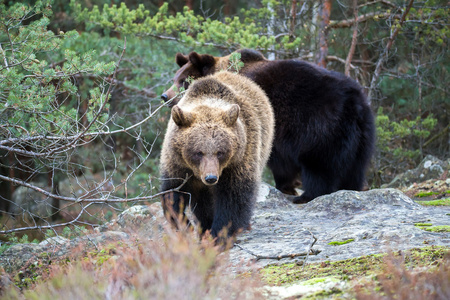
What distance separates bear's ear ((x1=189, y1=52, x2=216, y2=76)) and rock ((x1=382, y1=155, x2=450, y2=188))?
4.33 metres

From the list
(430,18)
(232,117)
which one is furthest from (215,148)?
(430,18)

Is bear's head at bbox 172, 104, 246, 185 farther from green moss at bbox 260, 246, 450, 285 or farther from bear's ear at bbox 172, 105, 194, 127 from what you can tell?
green moss at bbox 260, 246, 450, 285

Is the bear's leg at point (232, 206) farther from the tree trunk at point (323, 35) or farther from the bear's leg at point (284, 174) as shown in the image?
the tree trunk at point (323, 35)

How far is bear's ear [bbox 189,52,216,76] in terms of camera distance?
8.15 meters

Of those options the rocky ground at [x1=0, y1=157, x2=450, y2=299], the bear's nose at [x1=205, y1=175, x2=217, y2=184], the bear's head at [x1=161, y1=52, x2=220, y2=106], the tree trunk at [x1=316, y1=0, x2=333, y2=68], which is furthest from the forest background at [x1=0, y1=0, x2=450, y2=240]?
the bear's nose at [x1=205, y1=175, x2=217, y2=184]

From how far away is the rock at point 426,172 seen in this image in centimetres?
912

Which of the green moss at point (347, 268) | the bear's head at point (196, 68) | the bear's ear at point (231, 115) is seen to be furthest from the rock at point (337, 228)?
the bear's head at point (196, 68)

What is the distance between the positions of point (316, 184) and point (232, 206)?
292 cm

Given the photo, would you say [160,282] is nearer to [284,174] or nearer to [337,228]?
[337,228]

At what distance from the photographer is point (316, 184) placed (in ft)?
25.3

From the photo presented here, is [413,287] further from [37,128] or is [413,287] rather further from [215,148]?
[37,128]

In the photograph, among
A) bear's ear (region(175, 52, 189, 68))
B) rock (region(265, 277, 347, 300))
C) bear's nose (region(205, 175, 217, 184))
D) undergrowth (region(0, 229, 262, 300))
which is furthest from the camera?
bear's ear (region(175, 52, 189, 68))

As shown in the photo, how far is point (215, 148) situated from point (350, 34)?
312 inches

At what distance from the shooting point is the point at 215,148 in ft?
15.7
